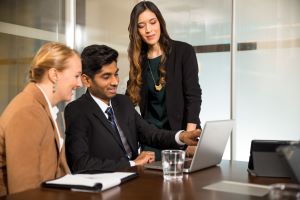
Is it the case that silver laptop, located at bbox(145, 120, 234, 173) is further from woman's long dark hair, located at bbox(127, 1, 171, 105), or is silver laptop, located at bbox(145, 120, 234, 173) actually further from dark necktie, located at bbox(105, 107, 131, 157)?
woman's long dark hair, located at bbox(127, 1, 171, 105)

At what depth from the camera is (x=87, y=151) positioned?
1.80m

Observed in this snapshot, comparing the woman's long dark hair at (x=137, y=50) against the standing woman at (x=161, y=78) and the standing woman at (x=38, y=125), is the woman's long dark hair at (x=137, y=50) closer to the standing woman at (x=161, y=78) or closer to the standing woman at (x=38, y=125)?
the standing woman at (x=161, y=78)

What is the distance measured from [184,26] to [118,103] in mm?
2119

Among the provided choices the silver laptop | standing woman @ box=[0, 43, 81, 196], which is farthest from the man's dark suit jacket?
the silver laptop

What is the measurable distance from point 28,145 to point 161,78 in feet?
4.27

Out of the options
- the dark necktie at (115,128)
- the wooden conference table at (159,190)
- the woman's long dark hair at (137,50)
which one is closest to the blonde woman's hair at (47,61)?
the dark necktie at (115,128)

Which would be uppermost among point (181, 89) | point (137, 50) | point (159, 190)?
point (137, 50)

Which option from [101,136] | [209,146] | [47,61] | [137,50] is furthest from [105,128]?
[137,50]

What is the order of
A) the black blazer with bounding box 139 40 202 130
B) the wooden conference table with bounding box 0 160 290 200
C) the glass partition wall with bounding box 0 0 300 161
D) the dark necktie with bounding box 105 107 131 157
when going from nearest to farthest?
the wooden conference table with bounding box 0 160 290 200, the dark necktie with bounding box 105 107 131 157, the black blazer with bounding box 139 40 202 130, the glass partition wall with bounding box 0 0 300 161

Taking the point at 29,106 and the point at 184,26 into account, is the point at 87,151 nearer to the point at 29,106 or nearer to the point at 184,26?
the point at 29,106

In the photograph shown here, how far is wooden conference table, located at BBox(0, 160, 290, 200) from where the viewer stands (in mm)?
1113

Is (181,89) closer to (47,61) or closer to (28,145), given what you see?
(47,61)

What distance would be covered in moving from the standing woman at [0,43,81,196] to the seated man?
198 millimetres

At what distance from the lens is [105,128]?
194 cm
